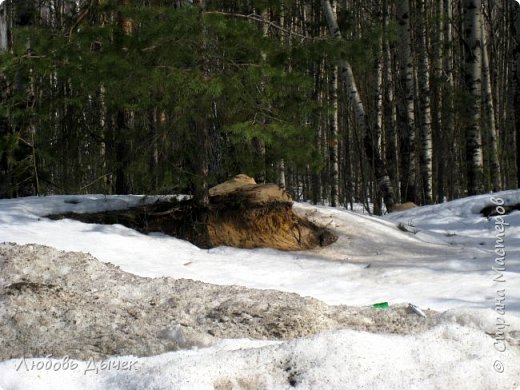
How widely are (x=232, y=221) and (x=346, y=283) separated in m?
1.70

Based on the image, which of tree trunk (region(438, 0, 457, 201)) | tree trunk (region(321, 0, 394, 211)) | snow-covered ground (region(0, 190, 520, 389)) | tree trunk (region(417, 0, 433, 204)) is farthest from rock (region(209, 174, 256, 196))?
tree trunk (region(438, 0, 457, 201))

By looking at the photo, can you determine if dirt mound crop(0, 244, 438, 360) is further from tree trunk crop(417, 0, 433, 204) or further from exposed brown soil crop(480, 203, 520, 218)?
tree trunk crop(417, 0, 433, 204)

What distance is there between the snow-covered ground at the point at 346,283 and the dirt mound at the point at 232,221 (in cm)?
22

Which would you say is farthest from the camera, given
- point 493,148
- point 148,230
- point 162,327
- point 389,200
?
point 493,148

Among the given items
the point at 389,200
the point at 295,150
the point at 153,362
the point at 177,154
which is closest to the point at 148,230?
the point at 177,154

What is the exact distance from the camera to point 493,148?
13.2 meters

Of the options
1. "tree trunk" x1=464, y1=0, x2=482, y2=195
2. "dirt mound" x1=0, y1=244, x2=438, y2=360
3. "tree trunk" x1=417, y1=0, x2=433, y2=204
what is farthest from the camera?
"tree trunk" x1=417, y1=0, x2=433, y2=204

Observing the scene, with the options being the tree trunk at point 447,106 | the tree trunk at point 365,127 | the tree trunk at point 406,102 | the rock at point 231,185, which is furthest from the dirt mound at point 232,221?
the tree trunk at point 447,106

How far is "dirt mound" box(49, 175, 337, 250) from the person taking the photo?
635 centimetres

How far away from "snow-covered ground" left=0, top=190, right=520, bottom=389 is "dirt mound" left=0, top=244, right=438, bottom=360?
253 millimetres

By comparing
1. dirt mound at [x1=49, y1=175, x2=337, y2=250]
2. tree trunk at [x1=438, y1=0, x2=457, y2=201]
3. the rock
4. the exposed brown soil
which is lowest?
the exposed brown soil

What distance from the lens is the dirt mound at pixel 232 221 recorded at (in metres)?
6.35

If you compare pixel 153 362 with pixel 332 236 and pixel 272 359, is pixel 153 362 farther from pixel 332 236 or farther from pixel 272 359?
pixel 332 236

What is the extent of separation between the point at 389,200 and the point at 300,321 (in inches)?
308
